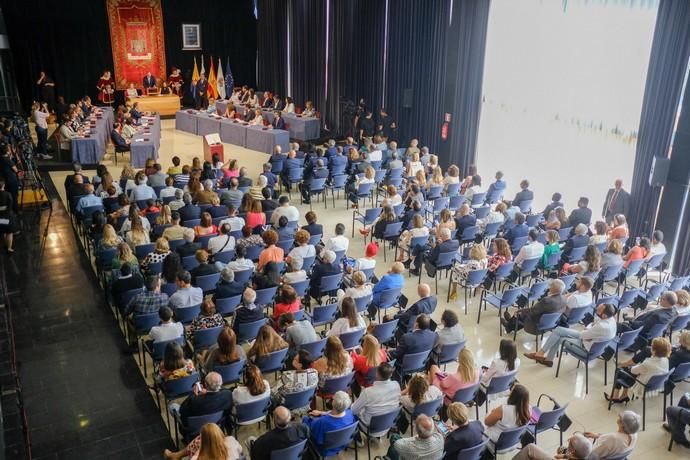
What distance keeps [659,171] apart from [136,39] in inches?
824

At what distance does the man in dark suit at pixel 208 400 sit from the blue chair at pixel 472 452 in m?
2.21

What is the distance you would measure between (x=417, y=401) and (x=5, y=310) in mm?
5937

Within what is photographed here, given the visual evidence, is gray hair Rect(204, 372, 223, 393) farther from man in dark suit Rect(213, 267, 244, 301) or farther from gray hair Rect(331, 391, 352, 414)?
man in dark suit Rect(213, 267, 244, 301)

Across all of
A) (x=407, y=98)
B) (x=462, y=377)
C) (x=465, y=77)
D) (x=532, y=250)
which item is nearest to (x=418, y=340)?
(x=462, y=377)

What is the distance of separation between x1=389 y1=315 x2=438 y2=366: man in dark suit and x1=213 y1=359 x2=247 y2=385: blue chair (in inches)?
69.3

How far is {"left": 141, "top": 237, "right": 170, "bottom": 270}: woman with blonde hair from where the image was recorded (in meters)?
8.84

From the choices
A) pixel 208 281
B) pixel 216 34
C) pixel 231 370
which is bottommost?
pixel 231 370

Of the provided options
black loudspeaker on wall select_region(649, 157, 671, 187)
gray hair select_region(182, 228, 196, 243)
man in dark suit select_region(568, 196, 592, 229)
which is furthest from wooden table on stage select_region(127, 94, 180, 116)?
black loudspeaker on wall select_region(649, 157, 671, 187)

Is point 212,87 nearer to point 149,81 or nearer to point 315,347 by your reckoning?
point 149,81

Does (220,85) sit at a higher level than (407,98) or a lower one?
lower

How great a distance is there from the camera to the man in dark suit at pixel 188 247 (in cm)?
939

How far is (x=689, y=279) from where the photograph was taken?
30.1 feet

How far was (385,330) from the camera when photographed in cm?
757

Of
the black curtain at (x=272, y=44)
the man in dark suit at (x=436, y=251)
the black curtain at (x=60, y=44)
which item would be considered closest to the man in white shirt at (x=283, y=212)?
the man in dark suit at (x=436, y=251)
